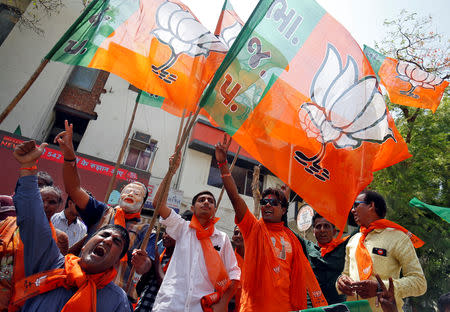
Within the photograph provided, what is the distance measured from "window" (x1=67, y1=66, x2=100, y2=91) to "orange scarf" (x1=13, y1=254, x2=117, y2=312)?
12.2 m

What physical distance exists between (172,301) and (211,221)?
0.81m

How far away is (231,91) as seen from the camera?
8.30 feet

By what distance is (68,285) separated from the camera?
1.60 m

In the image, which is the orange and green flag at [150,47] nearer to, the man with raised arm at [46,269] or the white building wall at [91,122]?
the man with raised arm at [46,269]

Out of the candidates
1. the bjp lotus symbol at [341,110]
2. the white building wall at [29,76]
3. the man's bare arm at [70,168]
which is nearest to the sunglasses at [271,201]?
the bjp lotus symbol at [341,110]

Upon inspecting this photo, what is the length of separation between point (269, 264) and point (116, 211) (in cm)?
155

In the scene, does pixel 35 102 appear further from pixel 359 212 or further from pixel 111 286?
pixel 359 212

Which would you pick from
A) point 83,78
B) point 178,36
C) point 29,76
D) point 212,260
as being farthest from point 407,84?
point 29,76

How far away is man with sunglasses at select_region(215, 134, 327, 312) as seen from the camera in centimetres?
222

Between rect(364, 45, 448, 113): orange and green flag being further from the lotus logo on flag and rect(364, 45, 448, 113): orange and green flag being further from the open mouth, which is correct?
the open mouth

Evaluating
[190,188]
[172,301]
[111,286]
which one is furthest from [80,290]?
[190,188]

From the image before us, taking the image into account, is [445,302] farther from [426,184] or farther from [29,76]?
[29,76]

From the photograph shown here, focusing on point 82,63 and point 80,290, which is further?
point 82,63

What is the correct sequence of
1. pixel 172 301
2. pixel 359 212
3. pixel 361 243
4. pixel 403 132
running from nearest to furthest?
pixel 172 301 → pixel 361 243 → pixel 359 212 → pixel 403 132
